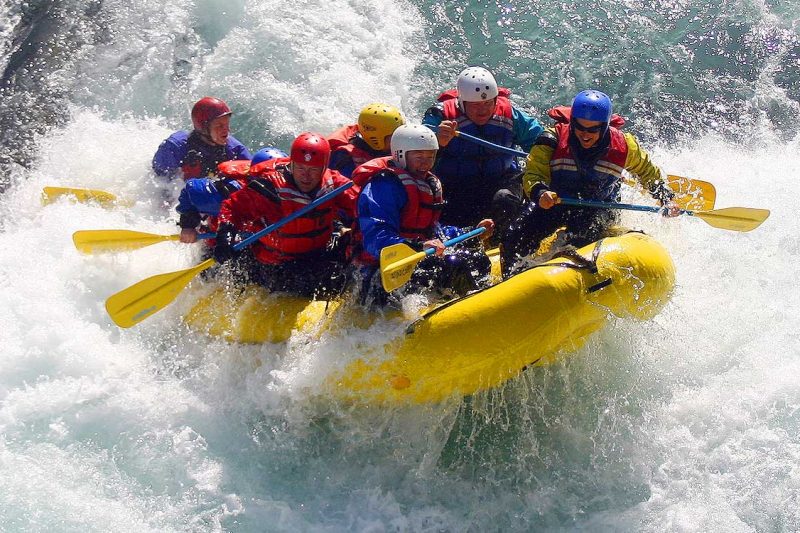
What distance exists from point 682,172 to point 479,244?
3905mm

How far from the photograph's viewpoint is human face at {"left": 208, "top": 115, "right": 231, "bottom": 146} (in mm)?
6977

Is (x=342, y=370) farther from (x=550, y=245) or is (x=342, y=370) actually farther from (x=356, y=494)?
(x=550, y=245)

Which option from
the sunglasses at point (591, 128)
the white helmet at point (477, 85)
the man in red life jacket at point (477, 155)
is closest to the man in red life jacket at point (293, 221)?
the man in red life jacket at point (477, 155)

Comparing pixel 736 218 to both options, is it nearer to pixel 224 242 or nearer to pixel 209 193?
pixel 224 242

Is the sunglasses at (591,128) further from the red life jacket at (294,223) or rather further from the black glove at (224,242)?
the black glove at (224,242)

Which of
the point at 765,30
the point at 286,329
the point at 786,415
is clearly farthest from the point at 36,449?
the point at 765,30

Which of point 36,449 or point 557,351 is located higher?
point 557,351

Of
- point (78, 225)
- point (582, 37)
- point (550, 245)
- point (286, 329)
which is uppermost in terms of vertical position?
point (582, 37)

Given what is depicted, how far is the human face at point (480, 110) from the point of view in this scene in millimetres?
6020

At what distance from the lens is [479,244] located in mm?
5641

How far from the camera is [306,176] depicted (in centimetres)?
530

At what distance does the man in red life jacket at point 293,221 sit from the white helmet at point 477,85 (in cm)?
118

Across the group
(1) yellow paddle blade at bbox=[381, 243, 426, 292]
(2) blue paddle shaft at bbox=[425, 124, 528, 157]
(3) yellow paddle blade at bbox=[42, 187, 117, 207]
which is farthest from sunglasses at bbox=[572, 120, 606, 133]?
(3) yellow paddle blade at bbox=[42, 187, 117, 207]

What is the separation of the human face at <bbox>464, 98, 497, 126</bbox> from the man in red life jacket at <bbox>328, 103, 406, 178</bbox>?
19.9 inches
